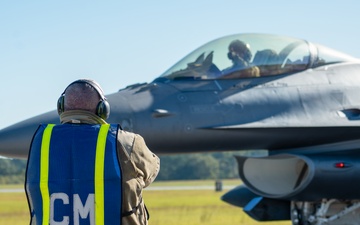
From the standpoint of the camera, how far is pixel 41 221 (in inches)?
128

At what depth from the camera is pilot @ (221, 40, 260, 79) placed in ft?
30.7

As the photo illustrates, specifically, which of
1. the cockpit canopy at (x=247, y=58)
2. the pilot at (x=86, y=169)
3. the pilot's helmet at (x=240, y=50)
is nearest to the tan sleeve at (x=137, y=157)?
the pilot at (x=86, y=169)

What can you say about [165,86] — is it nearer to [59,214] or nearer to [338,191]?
[338,191]

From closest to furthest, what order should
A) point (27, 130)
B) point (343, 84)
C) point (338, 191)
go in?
point (27, 130)
point (338, 191)
point (343, 84)

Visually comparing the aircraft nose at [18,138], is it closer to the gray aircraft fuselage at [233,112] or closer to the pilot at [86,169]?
the gray aircraft fuselage at [233,112]

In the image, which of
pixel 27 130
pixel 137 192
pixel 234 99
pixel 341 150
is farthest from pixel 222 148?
pixel 137 192

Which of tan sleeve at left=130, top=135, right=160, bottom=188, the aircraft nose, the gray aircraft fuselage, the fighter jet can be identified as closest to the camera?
tan sleeve at left=130, top=135, right=160, bottom=188

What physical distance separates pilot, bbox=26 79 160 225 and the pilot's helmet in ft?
20.4

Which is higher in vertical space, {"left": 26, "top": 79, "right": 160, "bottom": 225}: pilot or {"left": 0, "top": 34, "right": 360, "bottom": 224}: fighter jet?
{"left": 26, "top": 79, "right": 160, "bottom": 225}: pilot

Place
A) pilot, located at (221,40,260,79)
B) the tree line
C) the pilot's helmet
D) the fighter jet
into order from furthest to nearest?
1. the tree line
2. the pilot's helmet
3. pilot, located at (221,40,260,79)
4. the fighter jet

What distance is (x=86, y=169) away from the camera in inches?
126

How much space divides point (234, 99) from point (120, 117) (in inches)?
54.1

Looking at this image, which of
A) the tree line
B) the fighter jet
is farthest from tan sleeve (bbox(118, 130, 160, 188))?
the tree line

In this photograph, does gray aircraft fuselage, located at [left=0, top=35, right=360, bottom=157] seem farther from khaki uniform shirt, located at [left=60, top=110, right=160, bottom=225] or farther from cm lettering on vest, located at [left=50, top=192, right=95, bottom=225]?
cm lettering on vest, located at [left=50, top=192, right=95, bottom=225]
